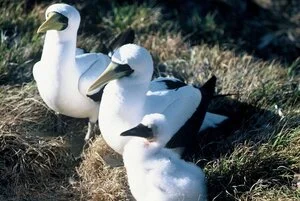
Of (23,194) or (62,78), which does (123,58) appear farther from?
(23,194)

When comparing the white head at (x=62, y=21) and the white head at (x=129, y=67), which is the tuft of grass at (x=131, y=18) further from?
the white head at (x=129, y=67)

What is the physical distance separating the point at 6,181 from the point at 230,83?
7.05ft

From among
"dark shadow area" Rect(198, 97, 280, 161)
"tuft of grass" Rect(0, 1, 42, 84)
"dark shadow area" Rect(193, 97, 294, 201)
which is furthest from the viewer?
"tuft of grass" Rect(0, 1, 42, 84)

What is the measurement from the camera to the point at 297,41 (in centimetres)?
955

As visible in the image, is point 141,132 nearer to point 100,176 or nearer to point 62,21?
point 100,176

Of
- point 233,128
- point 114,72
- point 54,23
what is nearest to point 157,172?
point 114,72

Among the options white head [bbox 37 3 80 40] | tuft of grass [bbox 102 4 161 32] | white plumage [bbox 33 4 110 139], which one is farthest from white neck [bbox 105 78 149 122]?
tuft of grass [bbox 102 4 161 32]

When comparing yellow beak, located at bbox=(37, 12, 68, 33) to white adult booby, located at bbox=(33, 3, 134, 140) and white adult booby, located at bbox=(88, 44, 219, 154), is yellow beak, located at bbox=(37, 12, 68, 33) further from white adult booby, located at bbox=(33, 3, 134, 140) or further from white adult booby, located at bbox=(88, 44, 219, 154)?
white adult booby, located at bbox=(88, 44, 219, 154)

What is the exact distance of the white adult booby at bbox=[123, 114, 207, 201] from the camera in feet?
17.0

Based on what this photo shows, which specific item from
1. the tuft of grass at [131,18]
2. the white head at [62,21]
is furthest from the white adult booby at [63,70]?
the tuft of grass at [131,18]

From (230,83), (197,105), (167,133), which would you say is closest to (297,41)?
(230,83)

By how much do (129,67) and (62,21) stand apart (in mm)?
746

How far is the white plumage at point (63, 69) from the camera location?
607cm

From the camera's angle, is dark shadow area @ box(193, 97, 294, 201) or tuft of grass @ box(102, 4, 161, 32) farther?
tuft of grass @ box(102, 4, 161, 32)
